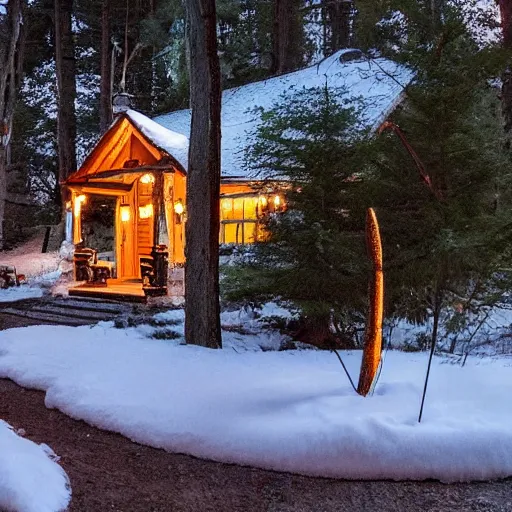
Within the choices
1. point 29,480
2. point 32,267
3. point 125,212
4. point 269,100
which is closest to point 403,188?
point 29,480

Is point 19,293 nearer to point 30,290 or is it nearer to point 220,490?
point 30,290

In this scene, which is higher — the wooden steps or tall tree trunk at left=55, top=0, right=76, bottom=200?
tall tree trunk at left=55, top=0, right=76, bottom=200

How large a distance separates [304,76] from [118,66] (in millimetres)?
13301

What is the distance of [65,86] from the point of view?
2633 centimetres

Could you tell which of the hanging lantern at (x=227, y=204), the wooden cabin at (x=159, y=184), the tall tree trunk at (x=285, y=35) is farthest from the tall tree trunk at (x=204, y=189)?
the tall tree trunk at (x=285, y=35)

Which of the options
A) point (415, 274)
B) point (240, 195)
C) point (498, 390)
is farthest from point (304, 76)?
point (498, 390)

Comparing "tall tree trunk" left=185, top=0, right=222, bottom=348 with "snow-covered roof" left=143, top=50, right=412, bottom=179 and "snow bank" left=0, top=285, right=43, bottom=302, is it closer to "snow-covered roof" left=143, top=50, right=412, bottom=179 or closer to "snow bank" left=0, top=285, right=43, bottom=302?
"snow-covered roof" left=143, top=50, right=412, bottom=179

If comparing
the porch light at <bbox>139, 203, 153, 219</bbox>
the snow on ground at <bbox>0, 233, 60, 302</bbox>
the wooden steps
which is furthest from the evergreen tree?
the porch light at <bbox>139, 203, 153, 219</bbox>

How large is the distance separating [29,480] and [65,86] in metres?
25.7

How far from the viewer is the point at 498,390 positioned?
5.76 metres

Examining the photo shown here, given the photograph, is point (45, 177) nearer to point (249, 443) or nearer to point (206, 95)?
point (206, 95)

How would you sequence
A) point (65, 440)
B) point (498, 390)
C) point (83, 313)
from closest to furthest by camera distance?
point (65, 440) → point (498, 390) → point (83, 313)

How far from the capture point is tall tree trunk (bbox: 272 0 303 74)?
28344 mm

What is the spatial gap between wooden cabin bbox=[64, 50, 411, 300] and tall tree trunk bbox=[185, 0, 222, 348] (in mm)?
3747
